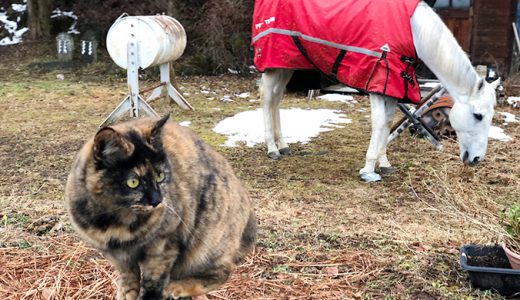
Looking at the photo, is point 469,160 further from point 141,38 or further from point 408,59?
point 141,38

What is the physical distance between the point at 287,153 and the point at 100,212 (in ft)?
14.1

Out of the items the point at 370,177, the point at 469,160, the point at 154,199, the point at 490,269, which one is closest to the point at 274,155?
the point at 370,177

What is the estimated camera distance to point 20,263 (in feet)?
10.7

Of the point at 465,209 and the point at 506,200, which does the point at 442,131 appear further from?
the point at 465,209

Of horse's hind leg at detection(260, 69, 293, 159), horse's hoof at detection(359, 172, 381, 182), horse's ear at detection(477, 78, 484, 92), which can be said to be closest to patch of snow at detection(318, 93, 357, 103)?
horse's hind leg at detection(260, 69, 293, 159)

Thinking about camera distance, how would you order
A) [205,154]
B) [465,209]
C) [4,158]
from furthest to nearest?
1. [4,158]
2. [465,209]
3. [205,154]

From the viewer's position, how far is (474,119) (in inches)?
191

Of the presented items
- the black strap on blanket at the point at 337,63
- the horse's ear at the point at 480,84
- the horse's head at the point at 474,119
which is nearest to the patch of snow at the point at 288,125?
the black strap on blanket at the point at 337,63

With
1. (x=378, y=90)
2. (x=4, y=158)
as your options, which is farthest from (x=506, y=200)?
(x=4, y=158)

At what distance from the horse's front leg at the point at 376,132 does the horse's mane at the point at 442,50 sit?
1.77 feet

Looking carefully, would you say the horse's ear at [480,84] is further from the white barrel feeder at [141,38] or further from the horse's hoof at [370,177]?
the white barrel feeder at [141,38]

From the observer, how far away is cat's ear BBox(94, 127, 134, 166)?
1.89 meters

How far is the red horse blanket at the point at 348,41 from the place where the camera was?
15.8 feet

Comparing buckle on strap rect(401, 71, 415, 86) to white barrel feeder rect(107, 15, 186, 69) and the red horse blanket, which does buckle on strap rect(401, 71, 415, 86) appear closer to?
the red horse blanket
